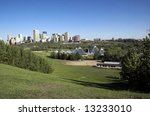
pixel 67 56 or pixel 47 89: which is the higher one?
pixel 47 89

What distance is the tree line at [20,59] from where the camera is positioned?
181ft

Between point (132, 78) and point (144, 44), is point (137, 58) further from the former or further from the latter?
point (144, 44)

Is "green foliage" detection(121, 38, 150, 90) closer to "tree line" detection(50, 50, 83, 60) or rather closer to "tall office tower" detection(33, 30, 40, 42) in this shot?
"tree line" detection(50, 50, 83, 60)

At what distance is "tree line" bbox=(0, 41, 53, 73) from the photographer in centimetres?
5528

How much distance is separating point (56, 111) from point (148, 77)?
73.2ft

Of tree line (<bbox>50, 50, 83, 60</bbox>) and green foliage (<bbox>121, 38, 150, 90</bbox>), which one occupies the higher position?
green foliage (<bbox>121, 38, 150, 90</bbox>)

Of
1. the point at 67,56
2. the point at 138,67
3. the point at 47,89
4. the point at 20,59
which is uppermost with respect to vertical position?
the point at 47,89

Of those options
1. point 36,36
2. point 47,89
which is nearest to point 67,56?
point 36,36

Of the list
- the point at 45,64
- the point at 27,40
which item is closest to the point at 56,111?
the point at 45,64

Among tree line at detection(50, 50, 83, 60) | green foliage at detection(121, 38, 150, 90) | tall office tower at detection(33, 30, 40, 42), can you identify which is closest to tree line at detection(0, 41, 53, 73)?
green foliage at detection(121, 38, 150, 90)

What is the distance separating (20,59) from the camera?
185 ft

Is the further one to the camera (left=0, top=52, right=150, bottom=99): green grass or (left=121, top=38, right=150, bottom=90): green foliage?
(left=121, top=38, right=150, bottom=90): green foliage

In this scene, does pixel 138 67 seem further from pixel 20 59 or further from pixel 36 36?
pixel 36 36

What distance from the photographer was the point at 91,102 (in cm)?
875
